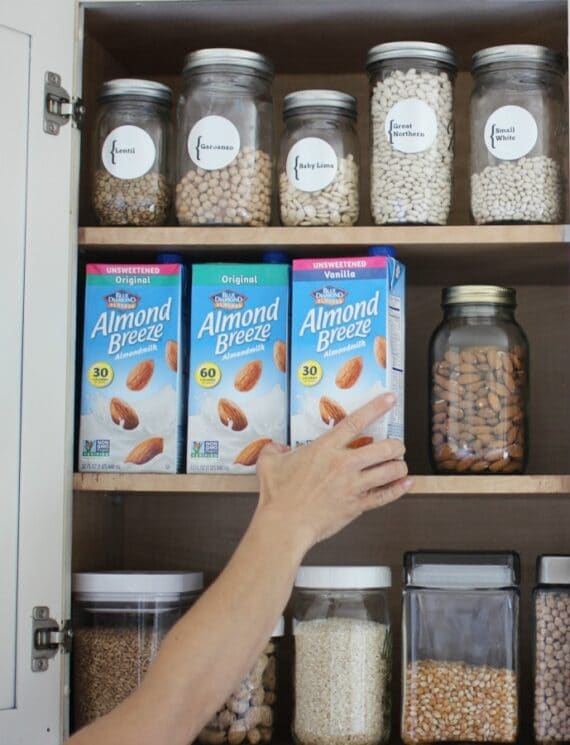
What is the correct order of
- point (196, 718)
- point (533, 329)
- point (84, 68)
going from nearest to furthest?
1. point (196, 718)
2. point (84, 68)
3. point (533, 329)

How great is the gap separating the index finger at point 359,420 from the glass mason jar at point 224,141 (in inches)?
11.3

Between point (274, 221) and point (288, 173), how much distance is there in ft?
0.47

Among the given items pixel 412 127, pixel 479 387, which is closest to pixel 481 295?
pixel 479 387

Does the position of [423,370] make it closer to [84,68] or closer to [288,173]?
[288,173]

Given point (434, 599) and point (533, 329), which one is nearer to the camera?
point (434, 599)

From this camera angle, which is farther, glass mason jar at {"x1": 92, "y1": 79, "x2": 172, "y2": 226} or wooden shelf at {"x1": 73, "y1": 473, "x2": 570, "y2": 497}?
glass mason jar at {"x1": 92, "y1": 79, "x2": 172, "y2": 226}

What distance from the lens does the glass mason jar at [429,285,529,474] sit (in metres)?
1.46

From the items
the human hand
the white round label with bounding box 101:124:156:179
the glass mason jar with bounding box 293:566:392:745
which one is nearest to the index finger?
the human hand

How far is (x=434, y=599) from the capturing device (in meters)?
1.49

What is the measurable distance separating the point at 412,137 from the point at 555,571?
1.86ft

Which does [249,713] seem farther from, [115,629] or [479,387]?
[479,387]

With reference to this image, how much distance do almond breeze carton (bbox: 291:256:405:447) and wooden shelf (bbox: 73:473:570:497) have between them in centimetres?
8

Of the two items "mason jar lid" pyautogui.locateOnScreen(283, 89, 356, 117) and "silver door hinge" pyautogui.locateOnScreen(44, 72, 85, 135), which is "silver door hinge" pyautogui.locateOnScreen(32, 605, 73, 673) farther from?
"mason jar lid" pyautogui.locateOnScreen(283, 89, 356, 117)

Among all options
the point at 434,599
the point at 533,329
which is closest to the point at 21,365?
the point at 434,599
